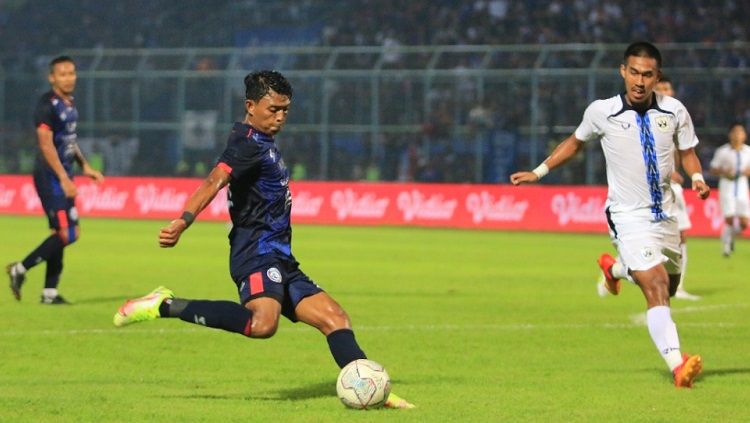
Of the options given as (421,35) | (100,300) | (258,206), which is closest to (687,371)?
(258,206)

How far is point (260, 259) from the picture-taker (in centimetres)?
828

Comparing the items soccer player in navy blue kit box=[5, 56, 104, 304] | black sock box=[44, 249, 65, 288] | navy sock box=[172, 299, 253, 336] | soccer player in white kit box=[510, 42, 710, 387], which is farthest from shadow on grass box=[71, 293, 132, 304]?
navy sock box=[172, 299, 253, 336]

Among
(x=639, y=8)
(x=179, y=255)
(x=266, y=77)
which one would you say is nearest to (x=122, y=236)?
(x=179, y=255)

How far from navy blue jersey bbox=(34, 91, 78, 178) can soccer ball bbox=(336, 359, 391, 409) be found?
7.01m

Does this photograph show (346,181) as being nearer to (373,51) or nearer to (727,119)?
(373,51)

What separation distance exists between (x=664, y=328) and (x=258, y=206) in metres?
2.89

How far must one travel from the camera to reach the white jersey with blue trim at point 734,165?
24.7 meters

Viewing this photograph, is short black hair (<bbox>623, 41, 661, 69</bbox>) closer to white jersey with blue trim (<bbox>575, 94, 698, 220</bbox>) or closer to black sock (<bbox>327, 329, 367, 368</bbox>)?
white jersey with blue trim (<bbox>575, 94, 698, 220</bbox>)

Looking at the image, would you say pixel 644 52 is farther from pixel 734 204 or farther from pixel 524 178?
pixel 734 204

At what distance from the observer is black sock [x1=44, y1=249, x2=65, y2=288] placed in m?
14.4

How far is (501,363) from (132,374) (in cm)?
270

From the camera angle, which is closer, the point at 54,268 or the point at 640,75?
the point at 640,75

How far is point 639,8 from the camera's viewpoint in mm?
38406

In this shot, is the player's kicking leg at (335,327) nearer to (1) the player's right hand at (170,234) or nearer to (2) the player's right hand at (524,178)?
(1) the player's right hand at (170,234)
